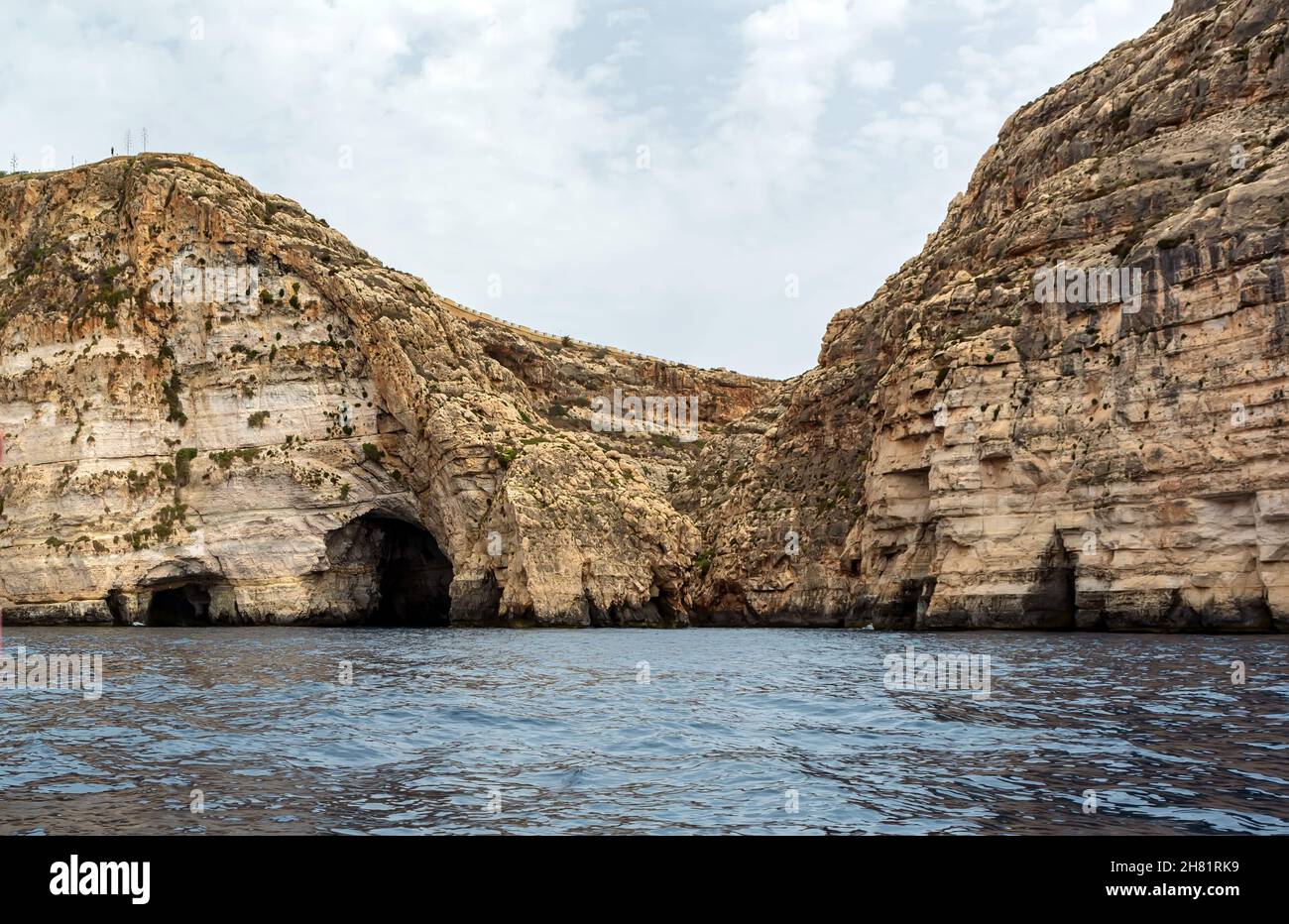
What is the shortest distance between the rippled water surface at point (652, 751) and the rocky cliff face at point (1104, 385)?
744 inches

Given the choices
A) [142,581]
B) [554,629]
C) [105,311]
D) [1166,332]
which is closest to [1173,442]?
[1166,332]

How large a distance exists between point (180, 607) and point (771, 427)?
1937 inches

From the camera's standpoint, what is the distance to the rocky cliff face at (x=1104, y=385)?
48.5 metres

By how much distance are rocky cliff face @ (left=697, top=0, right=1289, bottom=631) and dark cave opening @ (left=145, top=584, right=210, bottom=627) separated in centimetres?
4262

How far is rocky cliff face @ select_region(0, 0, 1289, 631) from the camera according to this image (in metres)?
Result: 50.8

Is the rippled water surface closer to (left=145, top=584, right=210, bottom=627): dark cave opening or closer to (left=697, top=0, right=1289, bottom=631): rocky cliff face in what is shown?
(left=697, top=0, right=1289, bottom=631): rocky cliff face

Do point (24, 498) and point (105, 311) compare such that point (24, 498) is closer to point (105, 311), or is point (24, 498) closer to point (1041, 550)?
point (105, 311)

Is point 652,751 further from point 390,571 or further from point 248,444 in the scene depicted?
point 390,571

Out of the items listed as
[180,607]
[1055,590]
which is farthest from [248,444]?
[1055,590]

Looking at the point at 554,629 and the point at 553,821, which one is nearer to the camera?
the point at 553,821

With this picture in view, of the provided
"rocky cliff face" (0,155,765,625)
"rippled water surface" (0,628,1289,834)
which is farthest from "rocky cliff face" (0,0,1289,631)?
"rippled water surface" (0,628,1289,834)

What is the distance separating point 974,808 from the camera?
12.4 meters
